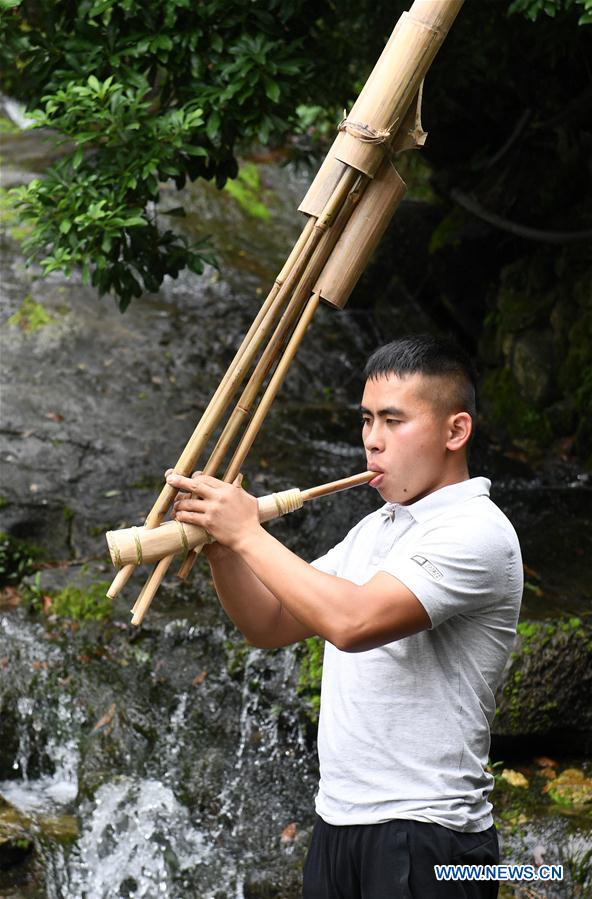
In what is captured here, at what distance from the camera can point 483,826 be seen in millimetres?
2355

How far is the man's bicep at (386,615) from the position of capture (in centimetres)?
215

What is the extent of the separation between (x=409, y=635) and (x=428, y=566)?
0.53 feet

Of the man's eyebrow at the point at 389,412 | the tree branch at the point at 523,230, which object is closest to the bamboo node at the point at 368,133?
the man's eyebrow at the point at 389,412

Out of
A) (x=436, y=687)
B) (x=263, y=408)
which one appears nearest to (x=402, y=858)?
(x=436, y=687)

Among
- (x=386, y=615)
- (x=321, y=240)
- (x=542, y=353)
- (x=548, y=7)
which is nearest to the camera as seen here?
(x=386, y=615)

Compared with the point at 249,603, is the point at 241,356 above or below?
above

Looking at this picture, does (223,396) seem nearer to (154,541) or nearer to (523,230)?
(154,541)

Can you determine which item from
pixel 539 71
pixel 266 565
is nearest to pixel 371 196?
pixel 266 565

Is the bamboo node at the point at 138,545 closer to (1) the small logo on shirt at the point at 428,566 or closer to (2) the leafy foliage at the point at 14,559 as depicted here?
(1) the small logo on shirt at the point at 428,566

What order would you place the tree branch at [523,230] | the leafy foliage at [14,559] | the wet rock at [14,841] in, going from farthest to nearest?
1. the tree branch at [523,230]
2. the leafy foliage at [14,559]
3. the wet rock at [14,841]

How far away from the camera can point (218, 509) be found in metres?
2.29

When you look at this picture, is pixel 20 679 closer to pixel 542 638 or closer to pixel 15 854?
pixel 15 854

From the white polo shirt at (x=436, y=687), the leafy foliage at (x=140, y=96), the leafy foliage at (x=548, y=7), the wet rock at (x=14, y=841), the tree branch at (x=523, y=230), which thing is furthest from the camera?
the tree branch at (x=523, y=230)

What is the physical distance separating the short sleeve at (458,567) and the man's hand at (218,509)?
0.33 m
